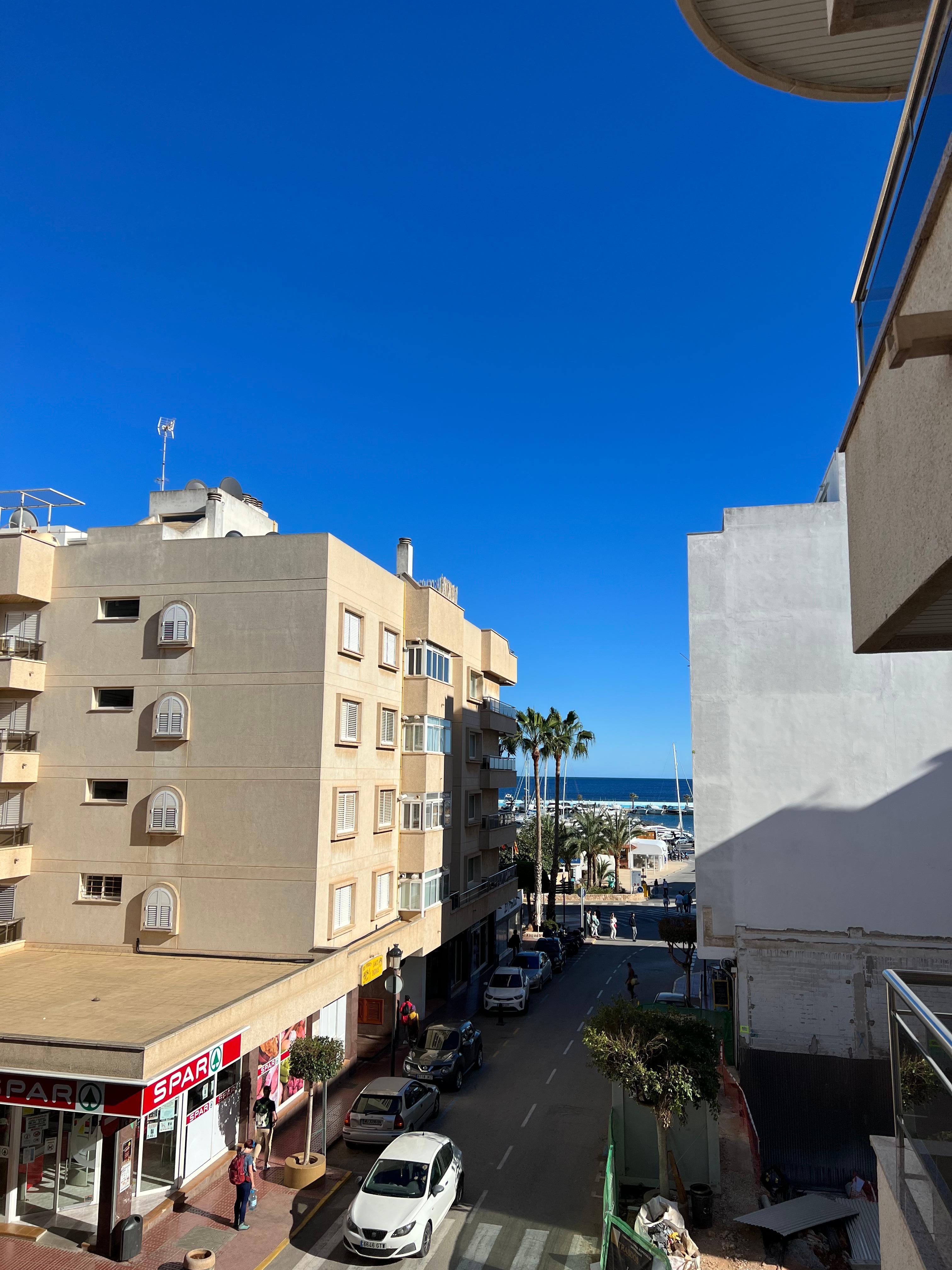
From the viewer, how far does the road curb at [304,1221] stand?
602 inches

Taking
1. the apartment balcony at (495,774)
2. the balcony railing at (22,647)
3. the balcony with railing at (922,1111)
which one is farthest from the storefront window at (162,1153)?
the apartment balcony at (495,774)

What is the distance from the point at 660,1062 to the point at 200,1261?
8892 mm

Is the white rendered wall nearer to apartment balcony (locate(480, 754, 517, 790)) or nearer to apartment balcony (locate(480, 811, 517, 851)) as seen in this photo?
apartment balcony (locate(480, 811, 517, 851))

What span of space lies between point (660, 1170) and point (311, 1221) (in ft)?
22.8

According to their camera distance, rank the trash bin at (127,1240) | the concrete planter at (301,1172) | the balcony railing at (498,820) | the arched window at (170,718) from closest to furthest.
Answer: the trash bin at (127,1240) → the concrete planter at (301,1172) → the arched window at (170,718) → the balcony railing at (498,820)

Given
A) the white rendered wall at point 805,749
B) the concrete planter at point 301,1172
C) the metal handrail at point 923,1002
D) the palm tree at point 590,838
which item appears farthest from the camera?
the palm tree at point 590,838

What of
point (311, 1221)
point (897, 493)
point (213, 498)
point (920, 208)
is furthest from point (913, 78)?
point (213, 498)

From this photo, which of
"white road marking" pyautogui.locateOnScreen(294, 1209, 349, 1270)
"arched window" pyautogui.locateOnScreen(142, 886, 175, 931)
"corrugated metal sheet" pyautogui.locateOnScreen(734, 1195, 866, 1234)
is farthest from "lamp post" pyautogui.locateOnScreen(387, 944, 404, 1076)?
"corrugated metal sheet" pyautogui.locateOnScreen(734, 1195, 866, 1234)

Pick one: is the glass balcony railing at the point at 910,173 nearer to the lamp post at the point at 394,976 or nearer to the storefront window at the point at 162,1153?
the storefront window at the point at 162,1153

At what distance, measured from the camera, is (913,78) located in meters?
5.41

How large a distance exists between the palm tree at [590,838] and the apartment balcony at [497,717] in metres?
29.6

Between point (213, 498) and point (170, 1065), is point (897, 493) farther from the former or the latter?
point (213, 498)

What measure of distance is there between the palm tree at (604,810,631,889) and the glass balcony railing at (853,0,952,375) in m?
70.4

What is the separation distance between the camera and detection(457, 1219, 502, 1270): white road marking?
50.4 feet
